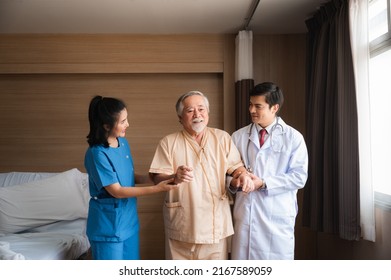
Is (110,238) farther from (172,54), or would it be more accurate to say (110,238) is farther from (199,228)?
(172,54)

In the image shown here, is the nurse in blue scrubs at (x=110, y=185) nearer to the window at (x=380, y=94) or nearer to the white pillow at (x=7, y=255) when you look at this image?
the white pillow at (x=7, y=255)

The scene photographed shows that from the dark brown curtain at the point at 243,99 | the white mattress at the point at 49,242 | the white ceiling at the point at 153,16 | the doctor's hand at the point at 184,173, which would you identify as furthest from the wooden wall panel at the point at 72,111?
the doctor's hand at the point at 184,173

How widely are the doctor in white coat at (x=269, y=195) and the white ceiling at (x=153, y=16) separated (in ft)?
2.61

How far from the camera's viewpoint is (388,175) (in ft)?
4.94

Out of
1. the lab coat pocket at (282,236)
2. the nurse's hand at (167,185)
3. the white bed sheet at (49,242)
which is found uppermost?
the nurse's hand at (167,185)

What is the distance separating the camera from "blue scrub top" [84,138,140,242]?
1220 millimetres

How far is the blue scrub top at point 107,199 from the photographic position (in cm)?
122

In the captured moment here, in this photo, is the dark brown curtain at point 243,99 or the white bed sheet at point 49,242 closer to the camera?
the white bed sheet at point 49,242

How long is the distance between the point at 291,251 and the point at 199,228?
0.43m

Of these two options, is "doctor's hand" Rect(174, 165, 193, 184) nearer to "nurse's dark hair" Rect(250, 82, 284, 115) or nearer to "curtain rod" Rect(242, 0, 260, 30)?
"nurse's dark hair" Rect(250, 82, 284, 115)

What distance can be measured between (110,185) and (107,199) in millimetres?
79

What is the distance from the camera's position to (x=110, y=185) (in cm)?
122
